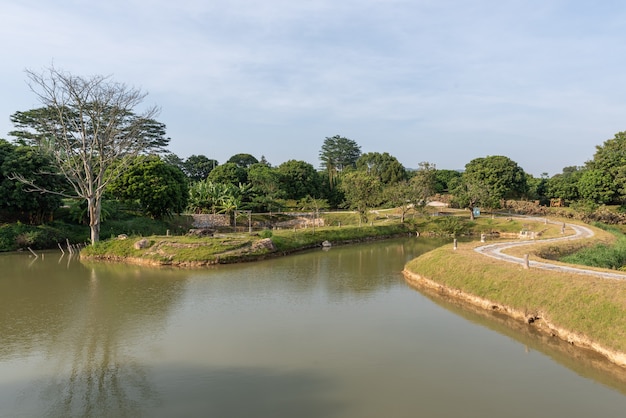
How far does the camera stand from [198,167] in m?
115

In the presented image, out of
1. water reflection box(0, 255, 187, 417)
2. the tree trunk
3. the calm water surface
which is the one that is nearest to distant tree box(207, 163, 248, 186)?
the tree trunk

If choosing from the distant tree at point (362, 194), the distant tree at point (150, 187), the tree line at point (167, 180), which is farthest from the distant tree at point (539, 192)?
the distant tree at point (150, 187)

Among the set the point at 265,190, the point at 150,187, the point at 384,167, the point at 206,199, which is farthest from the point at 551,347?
the point at 384,167

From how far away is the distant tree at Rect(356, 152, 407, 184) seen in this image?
93.5m

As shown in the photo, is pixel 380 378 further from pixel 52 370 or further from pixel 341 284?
pixel 341 284

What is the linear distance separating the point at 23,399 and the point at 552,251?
3457cm

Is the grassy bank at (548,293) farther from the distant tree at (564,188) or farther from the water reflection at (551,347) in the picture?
the distant tree at (564,188)

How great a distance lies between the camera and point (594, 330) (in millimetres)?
16344

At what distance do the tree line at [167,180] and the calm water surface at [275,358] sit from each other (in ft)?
63.2

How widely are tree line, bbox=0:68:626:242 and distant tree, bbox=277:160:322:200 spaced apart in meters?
0.21

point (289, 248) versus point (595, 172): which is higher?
point (595, 172)

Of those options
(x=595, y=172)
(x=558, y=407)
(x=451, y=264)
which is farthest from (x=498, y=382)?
(x=595, y=172)

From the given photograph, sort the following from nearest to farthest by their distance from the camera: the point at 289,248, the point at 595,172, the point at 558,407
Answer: the point at 558,407 < the point at 289,248 < the point at 595,172

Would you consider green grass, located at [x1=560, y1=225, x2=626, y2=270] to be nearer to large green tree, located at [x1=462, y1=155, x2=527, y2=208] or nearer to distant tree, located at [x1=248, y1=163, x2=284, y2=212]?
large green tree, located at [x1=462, y1=155, x2=527, y2=208]
